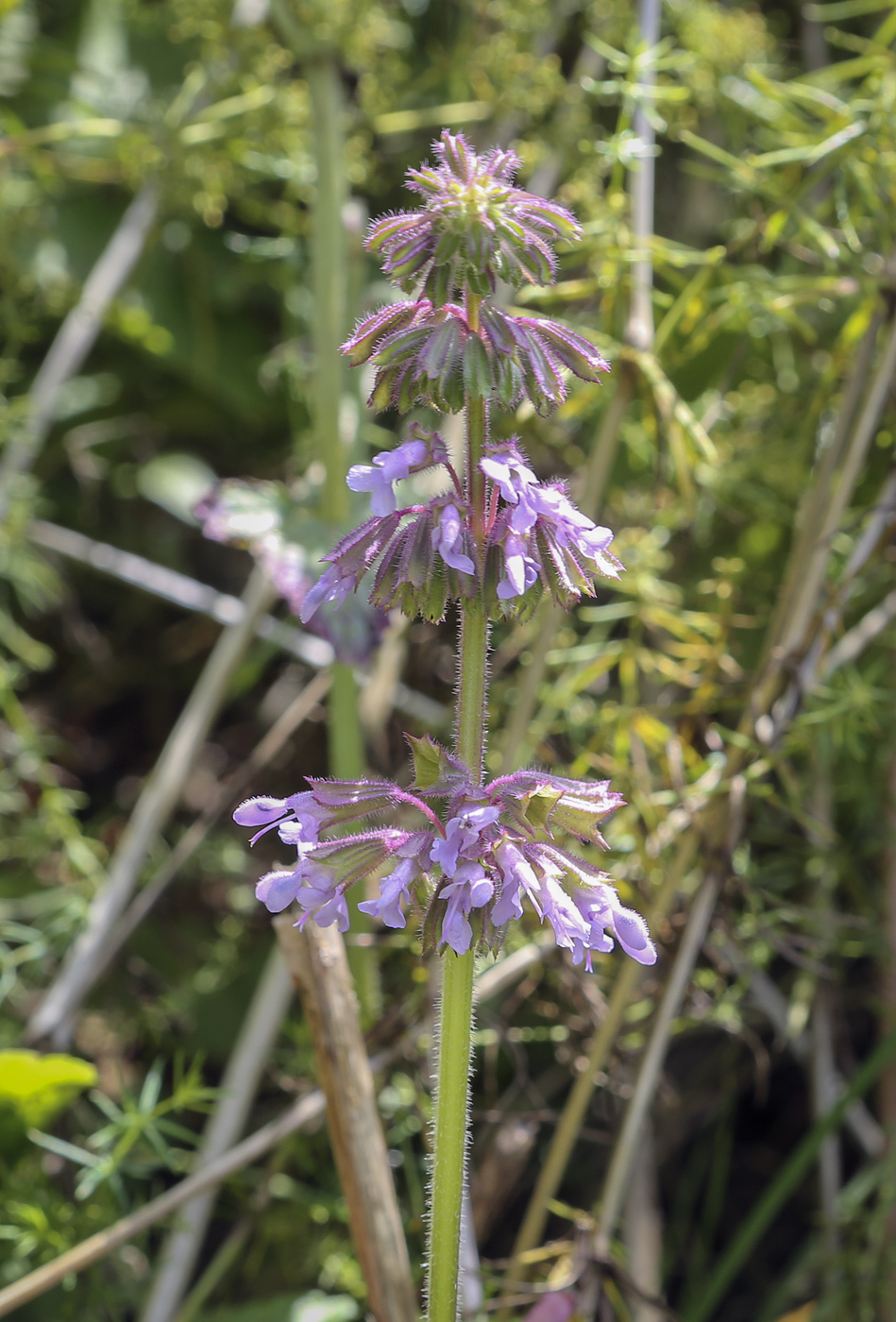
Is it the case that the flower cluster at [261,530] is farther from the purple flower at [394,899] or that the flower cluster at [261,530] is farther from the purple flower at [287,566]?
the purple flower at [394,899]

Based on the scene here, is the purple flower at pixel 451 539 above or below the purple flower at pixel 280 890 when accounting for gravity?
Result: above

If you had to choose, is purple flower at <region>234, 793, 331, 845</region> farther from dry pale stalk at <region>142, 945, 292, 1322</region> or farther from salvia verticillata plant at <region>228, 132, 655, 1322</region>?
dry pale stalk at <region>142, 945, 292, 1322</region>

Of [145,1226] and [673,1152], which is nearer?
[145,1226]

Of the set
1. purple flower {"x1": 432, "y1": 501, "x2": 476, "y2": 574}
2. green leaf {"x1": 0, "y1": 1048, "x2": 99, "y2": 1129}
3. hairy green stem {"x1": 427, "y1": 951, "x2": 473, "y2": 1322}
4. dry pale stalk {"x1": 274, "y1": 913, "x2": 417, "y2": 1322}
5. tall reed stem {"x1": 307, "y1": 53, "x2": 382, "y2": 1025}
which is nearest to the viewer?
purple flower {"x1": 432, "y1": 501, "x2": 476, "y2": 574}

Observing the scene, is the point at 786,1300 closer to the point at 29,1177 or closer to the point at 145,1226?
the point at 145,1226

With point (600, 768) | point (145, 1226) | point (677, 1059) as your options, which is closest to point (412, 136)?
point (600, 768)

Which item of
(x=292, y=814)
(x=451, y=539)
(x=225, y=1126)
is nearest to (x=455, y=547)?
(x=451, y=539)

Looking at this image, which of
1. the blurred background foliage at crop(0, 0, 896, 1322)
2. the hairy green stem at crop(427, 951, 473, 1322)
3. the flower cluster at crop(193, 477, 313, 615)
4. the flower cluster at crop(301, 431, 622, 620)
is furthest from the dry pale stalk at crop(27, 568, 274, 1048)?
the flower cluster at crop(301, 431, 622, 620)

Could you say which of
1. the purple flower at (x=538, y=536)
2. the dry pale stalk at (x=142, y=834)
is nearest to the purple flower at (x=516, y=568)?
the purple flower at (x=538, y=536)
